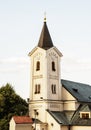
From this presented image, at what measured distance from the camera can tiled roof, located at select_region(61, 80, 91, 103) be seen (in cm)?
6184

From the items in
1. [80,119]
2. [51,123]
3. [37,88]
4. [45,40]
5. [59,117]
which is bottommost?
[51,123]

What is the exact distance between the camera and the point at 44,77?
197 ft

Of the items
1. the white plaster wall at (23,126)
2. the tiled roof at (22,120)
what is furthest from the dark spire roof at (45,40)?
the white plaster wall at (23,126)

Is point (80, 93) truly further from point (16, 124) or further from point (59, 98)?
point (16, 124)

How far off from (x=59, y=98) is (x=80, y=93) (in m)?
5.17

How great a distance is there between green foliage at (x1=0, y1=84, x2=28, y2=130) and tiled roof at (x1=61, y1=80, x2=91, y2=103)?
34.9 ft

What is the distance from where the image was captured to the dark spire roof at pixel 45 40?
61647 millimetres

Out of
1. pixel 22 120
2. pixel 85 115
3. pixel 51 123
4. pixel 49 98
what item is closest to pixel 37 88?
pixel 49 98

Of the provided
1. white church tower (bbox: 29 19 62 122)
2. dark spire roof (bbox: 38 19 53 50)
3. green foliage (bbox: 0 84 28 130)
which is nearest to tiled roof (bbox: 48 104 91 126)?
white church tower (bbox: 29 19 62 122)

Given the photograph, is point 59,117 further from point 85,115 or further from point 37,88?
point 37,88

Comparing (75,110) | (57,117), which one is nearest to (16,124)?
(57,117)

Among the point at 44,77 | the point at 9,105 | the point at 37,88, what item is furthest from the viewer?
the point at 9,105

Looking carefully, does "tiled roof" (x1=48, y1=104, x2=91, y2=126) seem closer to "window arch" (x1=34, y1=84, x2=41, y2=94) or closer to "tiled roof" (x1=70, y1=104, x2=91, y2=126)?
"tiled roof" (x1=70, y1=104, x2=91, y2=126)

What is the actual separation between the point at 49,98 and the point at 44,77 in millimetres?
3972
